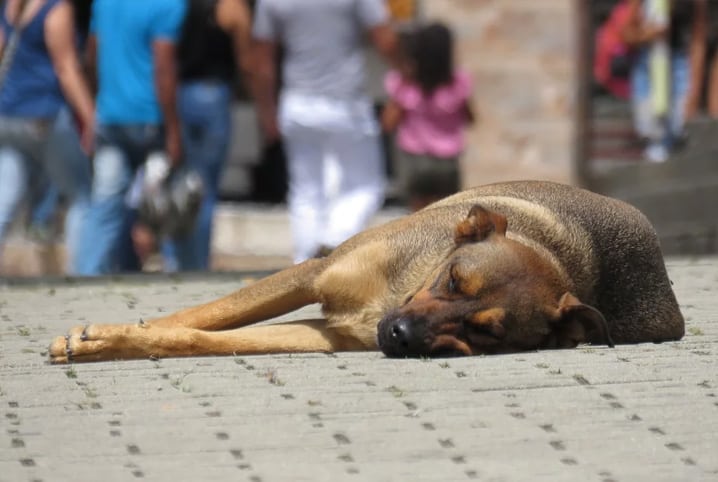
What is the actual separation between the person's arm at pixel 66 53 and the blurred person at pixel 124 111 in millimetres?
202

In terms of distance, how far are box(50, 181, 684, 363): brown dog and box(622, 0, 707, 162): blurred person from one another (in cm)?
719

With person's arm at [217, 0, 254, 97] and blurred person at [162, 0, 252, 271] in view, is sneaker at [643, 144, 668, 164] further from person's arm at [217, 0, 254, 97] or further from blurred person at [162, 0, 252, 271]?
blurred person at [162, 0, 252, 271]

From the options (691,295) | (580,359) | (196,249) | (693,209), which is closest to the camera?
(580,359)

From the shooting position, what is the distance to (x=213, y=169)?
36.6ft

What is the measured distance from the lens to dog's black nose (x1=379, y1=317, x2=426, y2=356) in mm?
6410

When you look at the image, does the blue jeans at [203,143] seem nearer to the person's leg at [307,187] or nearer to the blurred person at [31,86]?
the person's leg at [307,187]

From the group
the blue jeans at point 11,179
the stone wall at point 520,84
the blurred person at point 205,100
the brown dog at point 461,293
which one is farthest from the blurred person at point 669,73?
the brown dog at point 461,293

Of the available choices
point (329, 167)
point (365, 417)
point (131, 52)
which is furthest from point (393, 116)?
point (365, 417)

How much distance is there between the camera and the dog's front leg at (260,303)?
6891 mm

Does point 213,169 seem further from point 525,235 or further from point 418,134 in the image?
point 525,235

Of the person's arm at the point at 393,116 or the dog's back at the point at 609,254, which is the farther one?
the person's arm at the point at 393,116

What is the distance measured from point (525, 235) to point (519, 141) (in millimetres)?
8415

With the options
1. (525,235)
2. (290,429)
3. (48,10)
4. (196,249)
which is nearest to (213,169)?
(196,249)

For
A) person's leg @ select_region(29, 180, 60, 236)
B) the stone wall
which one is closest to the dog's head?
person's leg @ select_region(29, 180, 60, 236)
